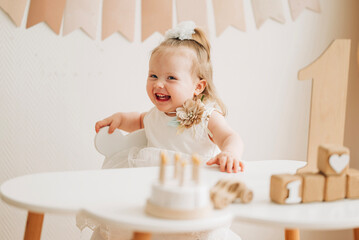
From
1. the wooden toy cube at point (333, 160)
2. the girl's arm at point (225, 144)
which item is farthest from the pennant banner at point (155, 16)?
the wooden toy cube at point (333, 160)

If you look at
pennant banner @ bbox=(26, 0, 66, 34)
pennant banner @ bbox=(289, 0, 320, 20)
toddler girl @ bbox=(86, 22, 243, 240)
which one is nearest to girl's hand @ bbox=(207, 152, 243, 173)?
toddler girl @ bbox=(86, 22, 243, 240)

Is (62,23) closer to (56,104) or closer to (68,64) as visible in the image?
(68,64)

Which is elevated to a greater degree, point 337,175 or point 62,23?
point 62,23

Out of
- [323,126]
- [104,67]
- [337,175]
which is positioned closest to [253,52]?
[104,67]

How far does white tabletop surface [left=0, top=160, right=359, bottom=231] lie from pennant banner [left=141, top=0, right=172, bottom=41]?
0.76m

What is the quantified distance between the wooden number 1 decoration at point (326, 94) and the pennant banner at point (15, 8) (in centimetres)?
97

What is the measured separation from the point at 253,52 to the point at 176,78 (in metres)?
0.62

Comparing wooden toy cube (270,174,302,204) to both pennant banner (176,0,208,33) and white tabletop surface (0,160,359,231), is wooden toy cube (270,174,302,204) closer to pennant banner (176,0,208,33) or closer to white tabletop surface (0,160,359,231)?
white tabletop surface (0,160,359,231)

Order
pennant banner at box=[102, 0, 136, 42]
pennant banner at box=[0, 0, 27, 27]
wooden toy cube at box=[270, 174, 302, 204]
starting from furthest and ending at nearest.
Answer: pennant banner at box=[102, 0, 136, 42] → pennant banner at box=[0, 0, 27, 27] → wooden toy cube at box=[270, 174, 302, 204]

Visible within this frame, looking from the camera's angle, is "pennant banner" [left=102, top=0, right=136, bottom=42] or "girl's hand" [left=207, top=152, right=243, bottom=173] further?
"pennant banner" [left=102, top=0, right=136, bottom=42]

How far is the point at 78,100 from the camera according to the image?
5.24 feet

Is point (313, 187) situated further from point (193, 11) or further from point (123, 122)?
point (193, 11)

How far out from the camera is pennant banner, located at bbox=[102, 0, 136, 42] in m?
1.55

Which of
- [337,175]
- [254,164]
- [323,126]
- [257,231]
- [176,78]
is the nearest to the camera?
[337,175]
